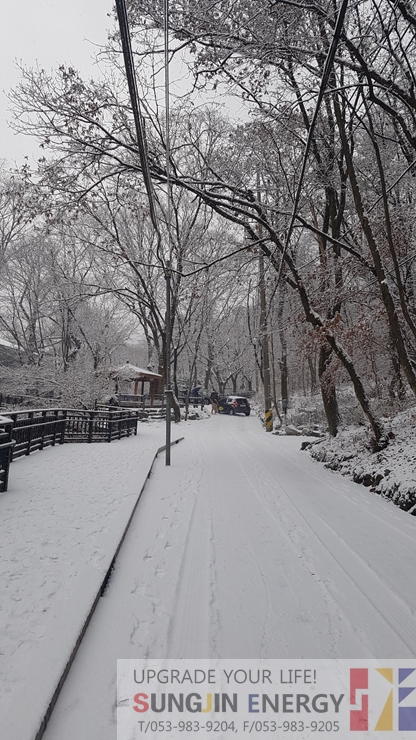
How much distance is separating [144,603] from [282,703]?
4.12ft

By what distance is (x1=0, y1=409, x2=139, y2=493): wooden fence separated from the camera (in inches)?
235

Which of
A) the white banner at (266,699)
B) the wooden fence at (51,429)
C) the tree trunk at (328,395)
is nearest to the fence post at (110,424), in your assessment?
the wooden fence at (51,429)

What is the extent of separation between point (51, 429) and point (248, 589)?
9868 millimetres

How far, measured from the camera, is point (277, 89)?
7453 mm

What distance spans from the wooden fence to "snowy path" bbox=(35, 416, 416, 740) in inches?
93.2

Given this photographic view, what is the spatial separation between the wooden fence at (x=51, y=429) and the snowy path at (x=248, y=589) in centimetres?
237

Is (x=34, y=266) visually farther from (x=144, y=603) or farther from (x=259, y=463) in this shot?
(x=144, y=603)

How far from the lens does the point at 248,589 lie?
3.21 meters

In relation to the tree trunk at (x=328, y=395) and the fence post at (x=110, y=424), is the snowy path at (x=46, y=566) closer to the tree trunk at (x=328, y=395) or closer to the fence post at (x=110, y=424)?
the tree trunk at (x=328, y=395)

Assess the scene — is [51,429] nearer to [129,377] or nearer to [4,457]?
[4,457]

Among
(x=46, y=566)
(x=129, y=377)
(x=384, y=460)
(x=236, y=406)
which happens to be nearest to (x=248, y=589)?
(x=46, y=566)

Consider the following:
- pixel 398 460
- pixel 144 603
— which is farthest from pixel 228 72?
pixel 144 603

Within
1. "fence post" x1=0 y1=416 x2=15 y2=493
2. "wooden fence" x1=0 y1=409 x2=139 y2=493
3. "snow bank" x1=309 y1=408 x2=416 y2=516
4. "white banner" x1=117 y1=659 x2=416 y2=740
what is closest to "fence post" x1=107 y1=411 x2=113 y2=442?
"wooden fence" x1=0 y1=409 x2=139 y2=493

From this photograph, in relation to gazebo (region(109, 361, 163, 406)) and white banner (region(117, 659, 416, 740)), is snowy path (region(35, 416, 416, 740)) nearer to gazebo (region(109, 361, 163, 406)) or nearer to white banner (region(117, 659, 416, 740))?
white banner (region(117, 659, 416, 740))
